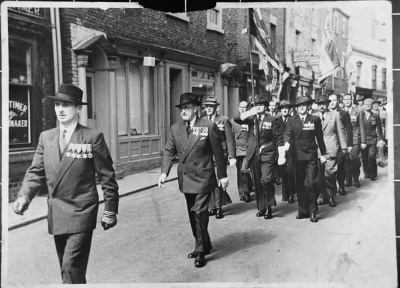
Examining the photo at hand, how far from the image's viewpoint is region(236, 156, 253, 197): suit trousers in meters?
4.15

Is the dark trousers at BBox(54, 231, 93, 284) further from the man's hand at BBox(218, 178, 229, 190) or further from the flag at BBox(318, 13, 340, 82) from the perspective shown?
the flag at BBox(318, 13, 340, 82)

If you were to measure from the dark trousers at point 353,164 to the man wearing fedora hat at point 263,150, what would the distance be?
65 cm

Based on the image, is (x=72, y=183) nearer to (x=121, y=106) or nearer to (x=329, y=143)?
(x=121, y=106)

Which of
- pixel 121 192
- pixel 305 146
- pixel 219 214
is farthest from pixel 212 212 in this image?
pixel 305 146

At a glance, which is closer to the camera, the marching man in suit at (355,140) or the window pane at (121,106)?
the window pane at (121,106)

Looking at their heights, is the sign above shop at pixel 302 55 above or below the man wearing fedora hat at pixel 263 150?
above

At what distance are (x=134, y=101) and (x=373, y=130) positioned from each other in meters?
2.10

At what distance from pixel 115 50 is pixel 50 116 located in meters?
0.84

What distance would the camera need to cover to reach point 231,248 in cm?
399

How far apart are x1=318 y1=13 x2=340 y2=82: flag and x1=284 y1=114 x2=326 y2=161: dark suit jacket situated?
1.70 feet

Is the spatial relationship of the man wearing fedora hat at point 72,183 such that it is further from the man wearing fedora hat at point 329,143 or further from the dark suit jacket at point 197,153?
the man wearing fedora hat at point 329,143

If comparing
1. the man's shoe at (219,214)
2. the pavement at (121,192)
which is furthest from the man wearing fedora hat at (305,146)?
the pavement at (121,192)

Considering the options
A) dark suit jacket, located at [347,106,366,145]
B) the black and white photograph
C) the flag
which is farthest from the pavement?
dark suit jacket, located at [347,106,366,145]

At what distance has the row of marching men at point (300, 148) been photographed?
416 centimetres
